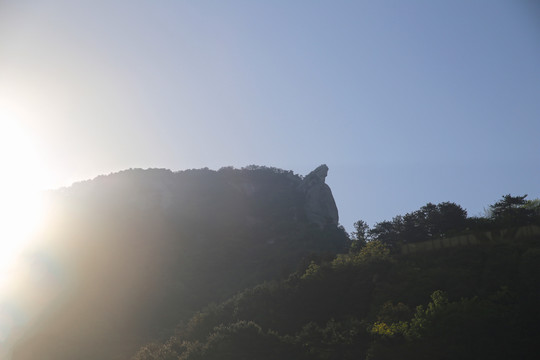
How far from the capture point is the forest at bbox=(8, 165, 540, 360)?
3137 cm

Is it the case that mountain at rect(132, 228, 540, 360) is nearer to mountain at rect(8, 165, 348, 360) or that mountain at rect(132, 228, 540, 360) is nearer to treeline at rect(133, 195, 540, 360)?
treeline at rect(133, 195, 540, 360)

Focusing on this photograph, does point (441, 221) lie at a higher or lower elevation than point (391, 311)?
higher

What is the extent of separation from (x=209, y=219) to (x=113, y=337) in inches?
1892

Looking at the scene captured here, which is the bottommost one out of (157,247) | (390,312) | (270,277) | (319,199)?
(390,312)

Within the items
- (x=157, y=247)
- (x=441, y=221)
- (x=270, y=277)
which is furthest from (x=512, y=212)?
(x=157, y=247)

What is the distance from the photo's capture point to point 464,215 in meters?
56.1

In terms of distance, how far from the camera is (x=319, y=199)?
352ft

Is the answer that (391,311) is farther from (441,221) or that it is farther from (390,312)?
(441,221)

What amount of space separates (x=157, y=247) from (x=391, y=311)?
57798 millimetres

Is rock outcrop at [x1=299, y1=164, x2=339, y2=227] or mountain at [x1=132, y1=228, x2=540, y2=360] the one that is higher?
rock outcrop at [x1=299, y1=164, x2=339, y2=227]

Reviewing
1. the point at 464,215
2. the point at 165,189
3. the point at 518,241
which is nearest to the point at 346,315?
the point at 518,241

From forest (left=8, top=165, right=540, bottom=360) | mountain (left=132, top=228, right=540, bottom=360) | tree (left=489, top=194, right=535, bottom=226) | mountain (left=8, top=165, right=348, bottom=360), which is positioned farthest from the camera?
mountain (left=8, top=165, right=348, bottom=360)

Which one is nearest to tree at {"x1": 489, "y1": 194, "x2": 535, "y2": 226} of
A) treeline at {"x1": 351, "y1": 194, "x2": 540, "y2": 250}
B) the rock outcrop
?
treeline at {"x1": 351, "y1": 194, "x2": 540, "y2": 250}

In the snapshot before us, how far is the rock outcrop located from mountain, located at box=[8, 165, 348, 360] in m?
0.28
